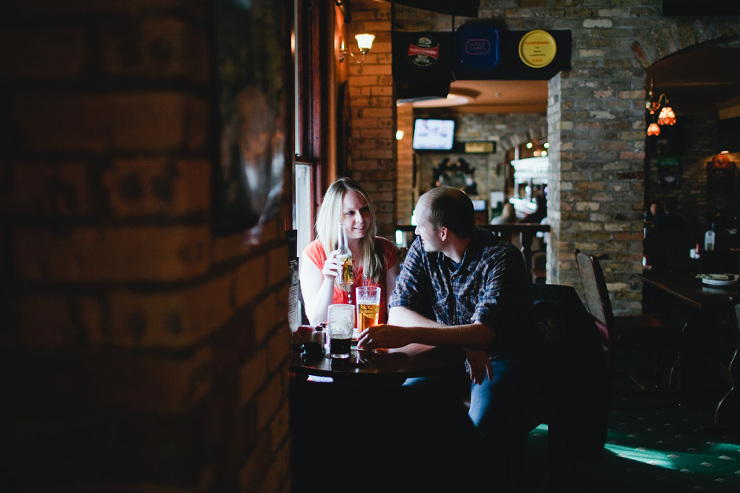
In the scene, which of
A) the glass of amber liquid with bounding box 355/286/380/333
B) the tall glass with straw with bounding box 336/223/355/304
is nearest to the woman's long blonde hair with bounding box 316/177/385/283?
the tall glass with straw with bounding box 336/223/355/304

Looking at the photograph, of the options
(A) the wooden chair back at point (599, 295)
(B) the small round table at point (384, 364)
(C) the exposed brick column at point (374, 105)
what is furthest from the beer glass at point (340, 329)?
(C) the exposed brick column at point (374, 105)

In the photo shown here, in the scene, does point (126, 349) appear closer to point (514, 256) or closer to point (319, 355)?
point (319, 355)

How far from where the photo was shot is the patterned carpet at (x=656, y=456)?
2.80 m

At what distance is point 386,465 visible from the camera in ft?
6.23

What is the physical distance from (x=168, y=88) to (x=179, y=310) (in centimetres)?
25

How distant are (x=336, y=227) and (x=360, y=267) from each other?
227 mm

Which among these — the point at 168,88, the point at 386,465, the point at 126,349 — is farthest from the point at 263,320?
the point at 386,465

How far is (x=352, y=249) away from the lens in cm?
301

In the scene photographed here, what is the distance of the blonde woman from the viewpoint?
9.37ft

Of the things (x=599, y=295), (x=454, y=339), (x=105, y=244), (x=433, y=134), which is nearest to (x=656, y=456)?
(x=599, y=295)

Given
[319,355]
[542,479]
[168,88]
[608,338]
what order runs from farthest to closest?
[608,338] < [542,479] < [319,355] < [168,88]

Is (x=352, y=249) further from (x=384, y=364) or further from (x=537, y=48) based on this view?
(x=537, y=48)

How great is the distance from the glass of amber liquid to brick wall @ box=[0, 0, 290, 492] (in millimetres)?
1509

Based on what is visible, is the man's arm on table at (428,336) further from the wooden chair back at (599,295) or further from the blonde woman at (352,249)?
the wooden chair back at (599,295)
